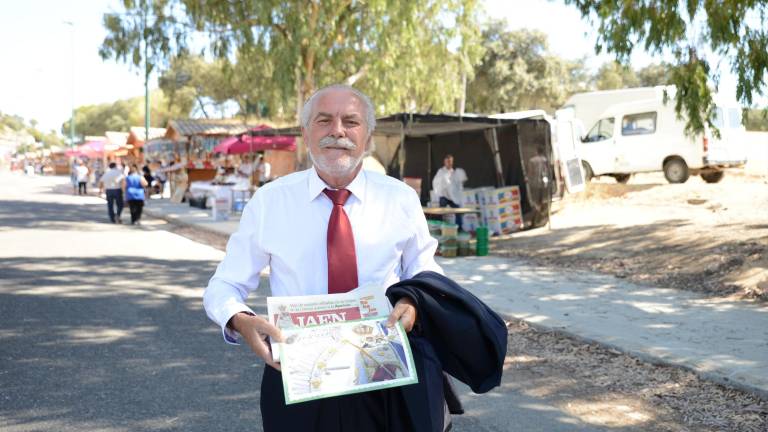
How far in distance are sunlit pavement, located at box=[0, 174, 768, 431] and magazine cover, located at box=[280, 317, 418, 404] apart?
279 cm

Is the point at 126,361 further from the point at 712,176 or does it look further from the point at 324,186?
the point at 712,176

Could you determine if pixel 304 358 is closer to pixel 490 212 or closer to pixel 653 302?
pixel 653 302

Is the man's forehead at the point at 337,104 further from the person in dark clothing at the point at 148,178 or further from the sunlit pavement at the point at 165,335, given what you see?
the person in dark clothing at the point at 148,178

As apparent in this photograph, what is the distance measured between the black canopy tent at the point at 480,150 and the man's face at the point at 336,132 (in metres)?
11.9

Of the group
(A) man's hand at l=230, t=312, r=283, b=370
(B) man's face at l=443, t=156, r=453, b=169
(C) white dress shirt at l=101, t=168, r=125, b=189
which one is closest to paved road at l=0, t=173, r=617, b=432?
(A) man's hand at l=230, t=312, r=283, b=370

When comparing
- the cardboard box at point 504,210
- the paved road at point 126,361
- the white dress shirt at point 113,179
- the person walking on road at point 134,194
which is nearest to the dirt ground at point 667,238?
the cardboard box at point 504,210

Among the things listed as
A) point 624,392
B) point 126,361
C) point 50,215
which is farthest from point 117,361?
point 50,215

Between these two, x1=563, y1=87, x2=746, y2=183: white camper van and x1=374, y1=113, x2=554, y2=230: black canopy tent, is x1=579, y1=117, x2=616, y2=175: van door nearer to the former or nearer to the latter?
x1=563, y1=87, x2=746, y2=183: white camper van

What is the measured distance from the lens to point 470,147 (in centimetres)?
1862

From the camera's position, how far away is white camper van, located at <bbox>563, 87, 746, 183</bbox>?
21.1m

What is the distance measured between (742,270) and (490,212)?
6899mm

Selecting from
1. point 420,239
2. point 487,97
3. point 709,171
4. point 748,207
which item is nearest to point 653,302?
point 420,239

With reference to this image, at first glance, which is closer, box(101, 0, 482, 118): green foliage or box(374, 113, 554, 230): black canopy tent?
box(374, 113, 554, 230): black canopy tent

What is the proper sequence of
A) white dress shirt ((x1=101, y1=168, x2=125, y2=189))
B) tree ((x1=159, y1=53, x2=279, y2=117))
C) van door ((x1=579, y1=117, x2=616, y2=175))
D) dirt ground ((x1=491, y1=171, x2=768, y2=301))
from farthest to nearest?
tree ((x1=159, y1=53, x2=279, y2=117)) < van door ((x1=579, y1=117, x2=616, y2=175)) < white dress shirt ((x1=101, y1=168, x2=125, y2=189)) < dirt ground ((x1=491, y1=171, x2=768, y2=301))
